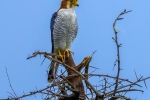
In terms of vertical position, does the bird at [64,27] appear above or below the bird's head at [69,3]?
below

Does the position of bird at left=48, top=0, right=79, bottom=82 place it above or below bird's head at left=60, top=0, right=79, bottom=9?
below

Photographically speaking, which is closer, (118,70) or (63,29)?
(118,70)

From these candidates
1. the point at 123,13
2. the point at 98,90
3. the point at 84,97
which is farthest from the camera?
the point at 84,97

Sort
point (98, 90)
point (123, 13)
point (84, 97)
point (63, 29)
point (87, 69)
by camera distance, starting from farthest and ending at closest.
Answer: point (63, 29) < point (87, 69) < point (84, 97) < point (98, 90) < point (123, 13)

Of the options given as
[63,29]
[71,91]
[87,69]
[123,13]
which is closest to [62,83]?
[71,91]

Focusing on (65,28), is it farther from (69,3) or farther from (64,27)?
(69,3)

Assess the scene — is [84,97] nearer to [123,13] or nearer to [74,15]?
[123,13]

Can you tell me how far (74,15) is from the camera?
6.26 metres

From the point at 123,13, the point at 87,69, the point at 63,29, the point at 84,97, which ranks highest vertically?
the point at 63,29

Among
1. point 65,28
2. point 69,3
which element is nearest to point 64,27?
point 65,28

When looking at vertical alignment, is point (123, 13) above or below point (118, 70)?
above

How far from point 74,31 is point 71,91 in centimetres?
216

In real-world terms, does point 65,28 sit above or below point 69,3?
below

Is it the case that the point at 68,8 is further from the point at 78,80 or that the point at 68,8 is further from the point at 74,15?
the point at 78,80
